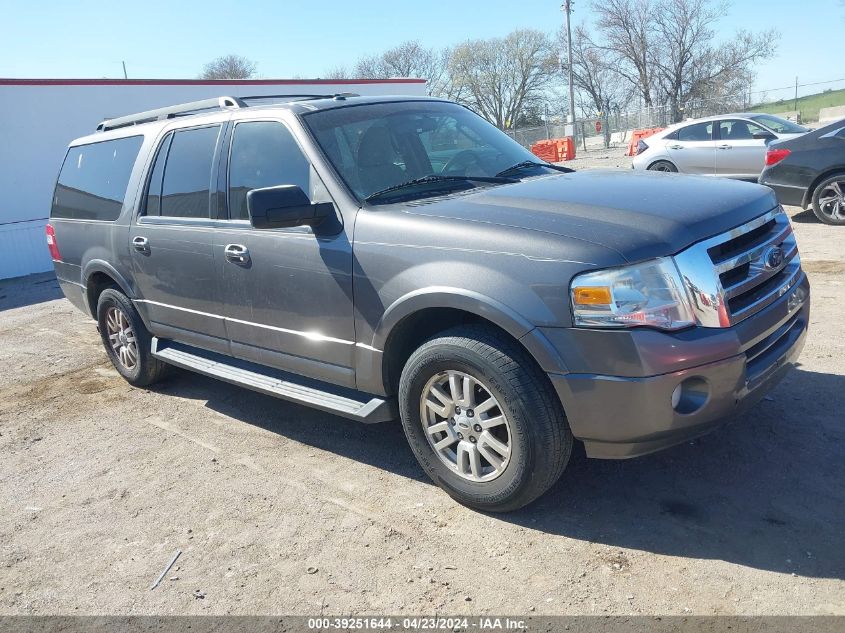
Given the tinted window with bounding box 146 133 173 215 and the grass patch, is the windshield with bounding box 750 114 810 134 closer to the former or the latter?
the tinted window with bounding box 146 133 173 215

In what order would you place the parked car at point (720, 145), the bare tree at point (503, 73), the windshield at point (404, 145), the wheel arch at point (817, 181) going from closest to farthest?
the windshield at point (404, 145) → the wheel arch at point (817, 181) → the parked car at point (720, 145) → the bare tree at point (503, 73)

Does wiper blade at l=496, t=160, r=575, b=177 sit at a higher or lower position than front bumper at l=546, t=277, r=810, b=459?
higher

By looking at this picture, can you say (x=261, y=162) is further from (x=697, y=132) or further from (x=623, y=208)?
(x=697, y=132)

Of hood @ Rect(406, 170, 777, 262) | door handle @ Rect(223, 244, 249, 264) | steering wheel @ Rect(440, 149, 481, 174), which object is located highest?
steering wheel @ Rect(440, 149, 481, 174)

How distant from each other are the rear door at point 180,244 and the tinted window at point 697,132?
37.2 ft

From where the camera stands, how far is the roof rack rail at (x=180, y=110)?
4.68 metres

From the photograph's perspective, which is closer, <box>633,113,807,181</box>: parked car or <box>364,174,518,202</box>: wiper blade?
<box>364,174,518,202</box>: wiper blade

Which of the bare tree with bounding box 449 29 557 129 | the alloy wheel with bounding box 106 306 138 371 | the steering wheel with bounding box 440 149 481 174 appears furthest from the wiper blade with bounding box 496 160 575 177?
the bare tree with bounding box 449 29 557 129

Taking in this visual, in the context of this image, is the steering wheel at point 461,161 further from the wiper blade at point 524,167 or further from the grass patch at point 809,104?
the grass patch at point 809,104

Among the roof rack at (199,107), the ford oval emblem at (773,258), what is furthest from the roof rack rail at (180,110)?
the ford oval emblem at (773,258)

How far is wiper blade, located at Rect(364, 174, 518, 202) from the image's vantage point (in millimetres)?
3816

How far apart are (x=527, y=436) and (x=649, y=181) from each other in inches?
61.3

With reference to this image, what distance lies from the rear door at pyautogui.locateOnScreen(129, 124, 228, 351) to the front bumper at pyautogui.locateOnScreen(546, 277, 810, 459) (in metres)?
2.51

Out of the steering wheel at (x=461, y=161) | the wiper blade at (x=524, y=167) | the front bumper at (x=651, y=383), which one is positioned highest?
the steering wheel at (x=461, y=161)
